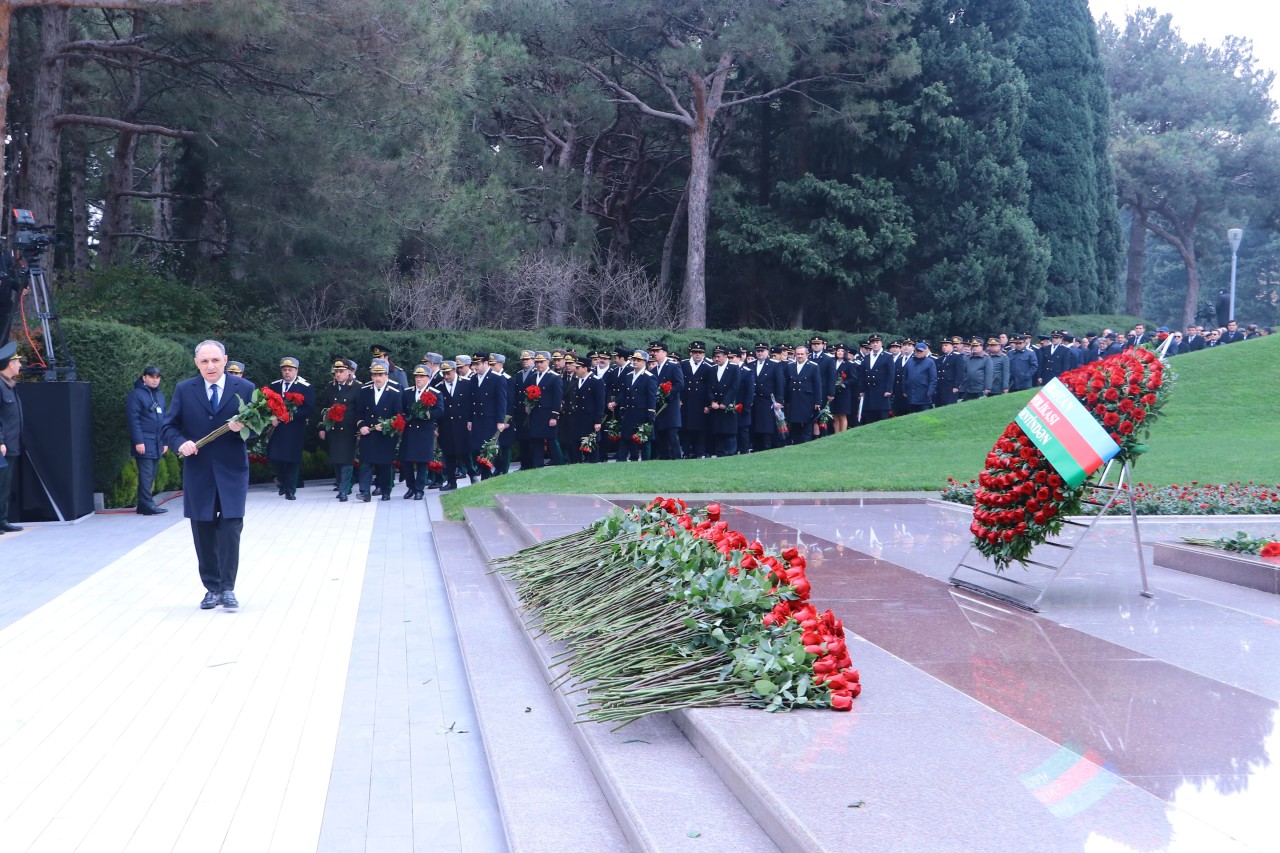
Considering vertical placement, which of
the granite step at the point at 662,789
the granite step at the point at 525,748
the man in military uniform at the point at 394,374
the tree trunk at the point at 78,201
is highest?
the tree trunk at the point at 78,201

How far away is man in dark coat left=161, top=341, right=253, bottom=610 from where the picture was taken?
8.11 m

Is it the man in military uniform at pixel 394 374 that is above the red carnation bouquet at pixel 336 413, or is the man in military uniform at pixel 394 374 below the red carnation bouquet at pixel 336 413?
above

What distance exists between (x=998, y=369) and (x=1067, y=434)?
17.9 m

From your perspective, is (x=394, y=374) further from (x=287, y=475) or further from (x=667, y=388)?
(x=667, y=388)

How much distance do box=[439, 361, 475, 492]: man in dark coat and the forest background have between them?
4.67 metres

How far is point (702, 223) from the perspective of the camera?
34.2 m

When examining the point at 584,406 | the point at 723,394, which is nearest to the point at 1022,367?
the point at 723,394

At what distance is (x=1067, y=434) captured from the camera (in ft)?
22.7

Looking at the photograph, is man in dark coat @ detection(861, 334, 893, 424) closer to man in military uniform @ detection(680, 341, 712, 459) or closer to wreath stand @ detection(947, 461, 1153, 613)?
man in military uniform @ detection(680, 341, 712, 459)

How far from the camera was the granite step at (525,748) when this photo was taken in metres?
4.14

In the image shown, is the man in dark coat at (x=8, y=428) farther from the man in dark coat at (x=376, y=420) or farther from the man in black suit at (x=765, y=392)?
the man in black suit at (x=765, y=392)

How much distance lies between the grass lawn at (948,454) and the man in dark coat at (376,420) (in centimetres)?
139

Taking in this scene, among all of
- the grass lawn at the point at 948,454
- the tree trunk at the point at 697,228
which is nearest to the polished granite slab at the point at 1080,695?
the grass lawn at the point at 948,454

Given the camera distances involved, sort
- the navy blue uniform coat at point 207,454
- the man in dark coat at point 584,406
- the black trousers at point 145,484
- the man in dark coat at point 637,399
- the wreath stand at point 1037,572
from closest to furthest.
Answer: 1. the wreath stand at point 1037,572
2. the navy blue uniform coat at point 207,454
3. the black trousers at point 145,484
4. the man in dark coat at point 584,406
5. the man in dark coat at point 637,399
